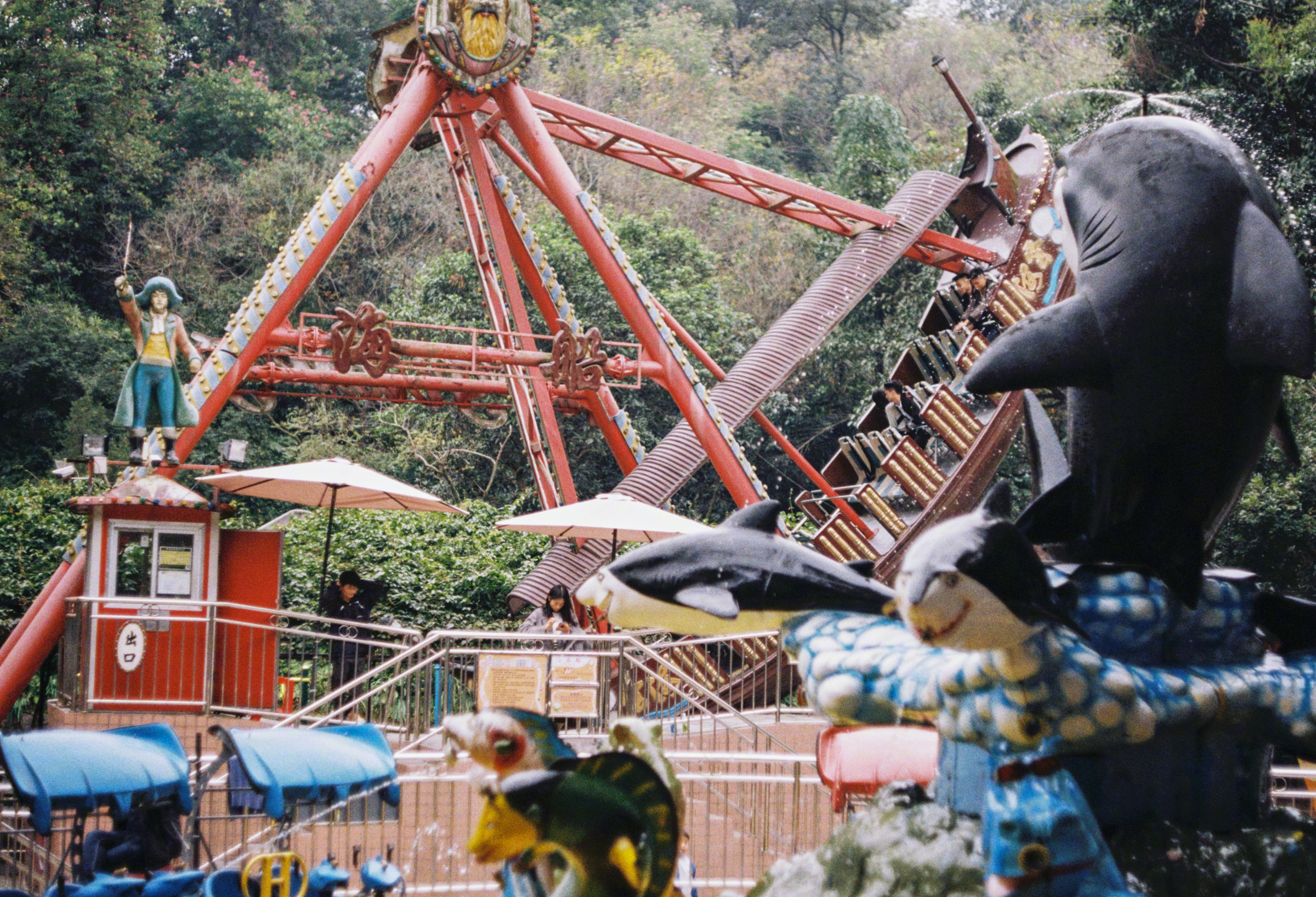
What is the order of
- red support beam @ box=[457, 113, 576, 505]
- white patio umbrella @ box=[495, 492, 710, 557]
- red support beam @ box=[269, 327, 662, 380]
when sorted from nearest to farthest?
white patio umbrella @ box=[495, 492, 710, 557] < red support beam @ box=[269, 327, 662, 380] < red support beam @ box=[457, 113, 576, 505]

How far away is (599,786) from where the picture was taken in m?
3.46

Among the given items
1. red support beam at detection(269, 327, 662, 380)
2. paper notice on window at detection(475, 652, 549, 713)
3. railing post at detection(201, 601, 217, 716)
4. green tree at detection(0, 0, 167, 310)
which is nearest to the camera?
paper notice on window at detection(475, 652, 549, 713)

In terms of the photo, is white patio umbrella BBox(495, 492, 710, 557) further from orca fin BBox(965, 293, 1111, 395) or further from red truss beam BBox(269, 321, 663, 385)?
orca fin BBox(965, 293, 1111, 395)

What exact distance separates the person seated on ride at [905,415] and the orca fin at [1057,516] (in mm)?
11021

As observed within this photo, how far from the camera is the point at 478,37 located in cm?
1345

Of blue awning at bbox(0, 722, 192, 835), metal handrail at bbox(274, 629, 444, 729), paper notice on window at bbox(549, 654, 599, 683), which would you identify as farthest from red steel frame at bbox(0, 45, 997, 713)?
blue awning at bbox(0, 722, 192, 835)

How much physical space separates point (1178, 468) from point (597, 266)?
10.4 metres

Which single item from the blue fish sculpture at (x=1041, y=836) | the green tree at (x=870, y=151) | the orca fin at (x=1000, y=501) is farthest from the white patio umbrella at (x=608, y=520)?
the green tree at (x=870, y=151)

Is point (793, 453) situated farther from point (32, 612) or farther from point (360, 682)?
point (32, 612)

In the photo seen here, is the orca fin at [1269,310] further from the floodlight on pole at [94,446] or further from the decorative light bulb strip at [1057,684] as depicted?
the floodlight on pole at [94,446]

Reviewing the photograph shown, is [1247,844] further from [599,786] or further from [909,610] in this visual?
[599,786]

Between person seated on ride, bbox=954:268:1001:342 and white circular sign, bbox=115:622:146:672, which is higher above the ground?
person seated on ride, bbox=954:268:1001:342

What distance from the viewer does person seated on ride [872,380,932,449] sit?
1510 cm

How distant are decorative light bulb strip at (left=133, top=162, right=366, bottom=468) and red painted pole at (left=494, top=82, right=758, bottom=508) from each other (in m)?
1.85
